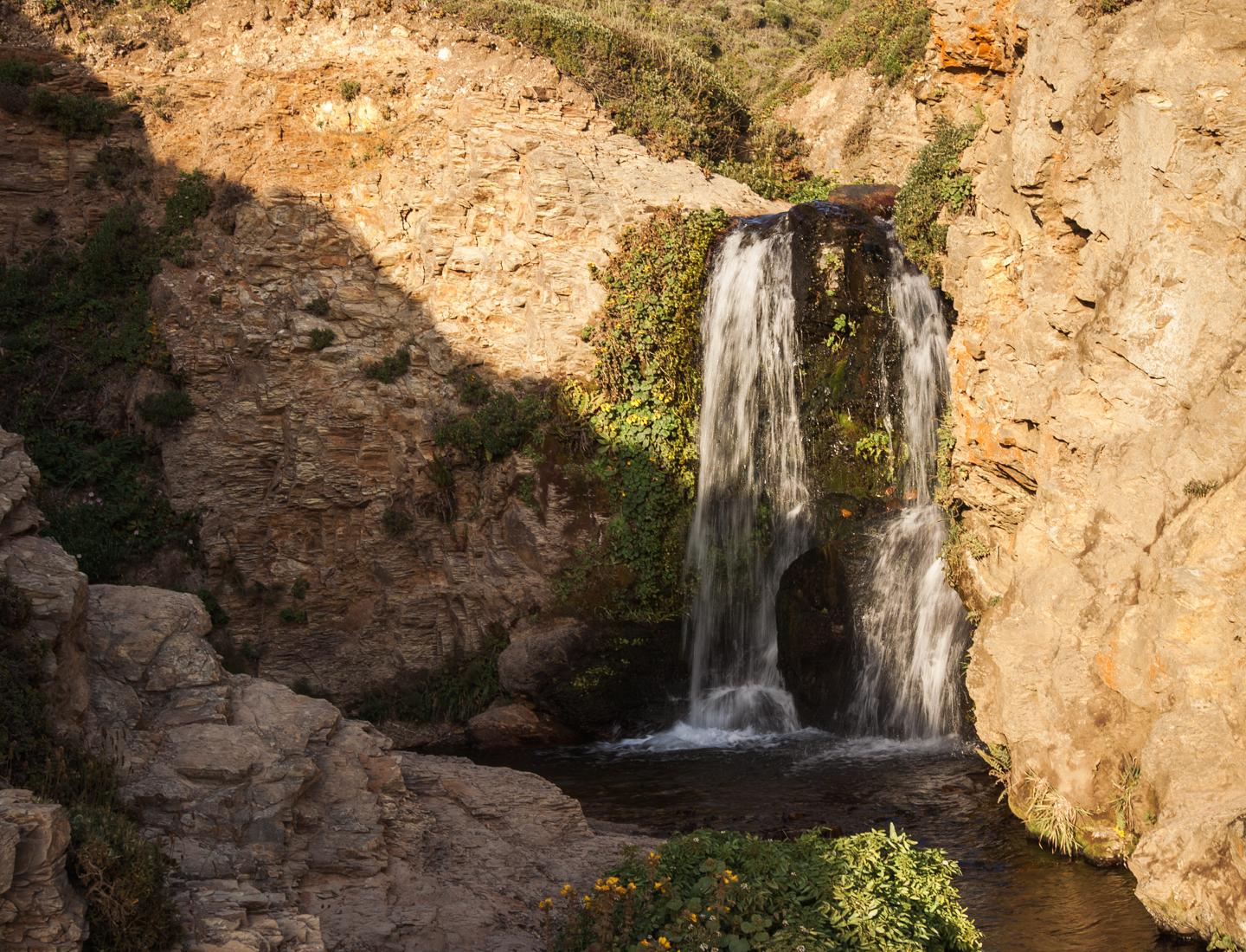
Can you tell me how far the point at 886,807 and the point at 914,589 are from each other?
10.9 feet

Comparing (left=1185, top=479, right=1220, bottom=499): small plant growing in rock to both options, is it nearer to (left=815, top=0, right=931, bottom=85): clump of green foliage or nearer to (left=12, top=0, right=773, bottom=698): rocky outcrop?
(left=12, top=0, right=773, bottom=698): rocky outcrop

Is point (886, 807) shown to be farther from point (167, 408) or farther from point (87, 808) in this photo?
point (167, 408)

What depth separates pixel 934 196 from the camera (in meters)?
13.9

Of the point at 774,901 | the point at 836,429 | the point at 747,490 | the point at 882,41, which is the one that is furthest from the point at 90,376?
the point at 882,41

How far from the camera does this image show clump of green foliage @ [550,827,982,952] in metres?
6.80

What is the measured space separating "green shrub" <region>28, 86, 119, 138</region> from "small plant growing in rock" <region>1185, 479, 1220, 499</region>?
677 inches

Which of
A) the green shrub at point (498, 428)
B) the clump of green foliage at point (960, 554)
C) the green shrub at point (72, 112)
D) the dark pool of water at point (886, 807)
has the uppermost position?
the green shrub at point (72, 112)

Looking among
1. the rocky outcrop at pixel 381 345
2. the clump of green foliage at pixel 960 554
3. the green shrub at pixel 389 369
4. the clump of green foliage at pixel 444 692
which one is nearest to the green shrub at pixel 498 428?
the rocky outcrop at pixel 381 345

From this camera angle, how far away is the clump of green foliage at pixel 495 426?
16.5 m

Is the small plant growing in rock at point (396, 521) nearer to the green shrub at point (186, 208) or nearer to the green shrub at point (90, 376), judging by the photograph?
the green shrub at point (90, 376)

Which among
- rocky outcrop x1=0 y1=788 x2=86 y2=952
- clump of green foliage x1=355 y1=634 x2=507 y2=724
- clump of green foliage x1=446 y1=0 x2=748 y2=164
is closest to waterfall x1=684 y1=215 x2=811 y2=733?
clump of green foliage x1=355 y1=634 x2=507 y2=724

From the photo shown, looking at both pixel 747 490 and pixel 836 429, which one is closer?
pixel 836 429

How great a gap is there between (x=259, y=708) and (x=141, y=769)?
122 centimetres

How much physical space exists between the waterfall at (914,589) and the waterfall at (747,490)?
4.78 ft
